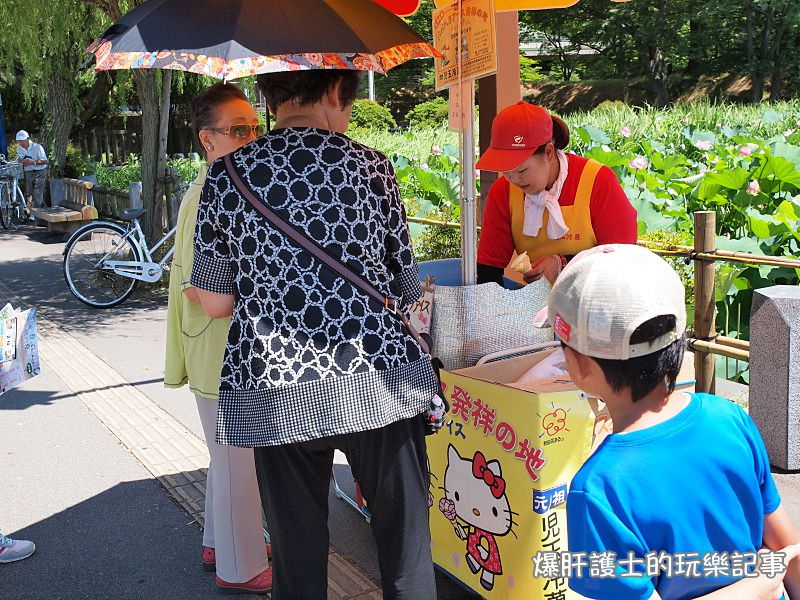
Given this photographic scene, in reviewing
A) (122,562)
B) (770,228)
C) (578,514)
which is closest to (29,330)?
(122,562)

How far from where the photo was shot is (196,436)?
17.2ft

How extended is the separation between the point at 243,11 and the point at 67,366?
516 cm

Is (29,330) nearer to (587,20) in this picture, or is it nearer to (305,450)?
(305,450)

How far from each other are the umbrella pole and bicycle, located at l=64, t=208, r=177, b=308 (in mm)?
6055

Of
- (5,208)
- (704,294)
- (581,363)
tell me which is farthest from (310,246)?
(5,208)

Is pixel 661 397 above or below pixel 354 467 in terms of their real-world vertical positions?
above

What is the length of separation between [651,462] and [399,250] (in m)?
1.02

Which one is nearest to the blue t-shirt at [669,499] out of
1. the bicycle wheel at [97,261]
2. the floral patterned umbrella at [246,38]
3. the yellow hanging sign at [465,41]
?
the floral patterned umbrella at [246,38]

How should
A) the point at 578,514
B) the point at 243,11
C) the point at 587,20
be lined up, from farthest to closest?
the point at 587,20, the point at 243,11, the point at 578,514

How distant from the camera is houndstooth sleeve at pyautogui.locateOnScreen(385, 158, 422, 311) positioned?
89.3 inches

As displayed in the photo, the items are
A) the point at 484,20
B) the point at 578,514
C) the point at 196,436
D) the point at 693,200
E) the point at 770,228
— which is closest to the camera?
the point at 578,514

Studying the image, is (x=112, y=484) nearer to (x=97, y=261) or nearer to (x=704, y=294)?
(x=704, y=294)

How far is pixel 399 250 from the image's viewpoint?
2.28 metres

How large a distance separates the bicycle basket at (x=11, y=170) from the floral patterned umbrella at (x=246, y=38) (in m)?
15.5
